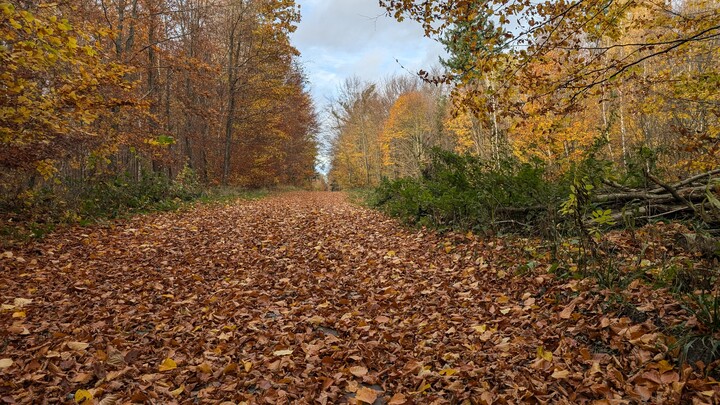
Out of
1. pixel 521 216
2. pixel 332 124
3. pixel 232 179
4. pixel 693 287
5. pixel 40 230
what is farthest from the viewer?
pixel 332 124

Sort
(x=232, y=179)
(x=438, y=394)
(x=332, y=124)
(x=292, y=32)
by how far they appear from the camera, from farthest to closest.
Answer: (x=332, y=124) → (x=232, y=179) → (x=292, y=32) → (x=438, y=394)

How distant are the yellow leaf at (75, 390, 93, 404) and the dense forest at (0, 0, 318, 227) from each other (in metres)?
3.79

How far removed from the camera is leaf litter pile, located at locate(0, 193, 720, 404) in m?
2.96

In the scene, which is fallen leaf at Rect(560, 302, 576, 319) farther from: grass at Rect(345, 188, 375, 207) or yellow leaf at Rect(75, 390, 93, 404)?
grass at Rect(345, 188, 375, 207)

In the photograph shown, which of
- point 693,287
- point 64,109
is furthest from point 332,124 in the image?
point 693,287

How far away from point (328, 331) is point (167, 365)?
1529 millimetres

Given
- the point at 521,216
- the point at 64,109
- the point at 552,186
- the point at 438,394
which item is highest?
the point at 64,109

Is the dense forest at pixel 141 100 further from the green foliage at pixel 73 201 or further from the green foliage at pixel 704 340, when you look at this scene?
the green foliage at pixel 704 340

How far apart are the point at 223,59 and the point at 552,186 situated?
785 inches

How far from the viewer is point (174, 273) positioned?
607cm

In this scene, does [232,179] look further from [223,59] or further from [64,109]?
[64,109]

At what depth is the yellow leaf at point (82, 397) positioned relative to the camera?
2891 millimetres

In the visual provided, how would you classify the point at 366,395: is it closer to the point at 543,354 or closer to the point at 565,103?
the point at 543,354

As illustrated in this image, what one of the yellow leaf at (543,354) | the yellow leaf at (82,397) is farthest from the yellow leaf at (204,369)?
the yellow leaf at (543,354)
